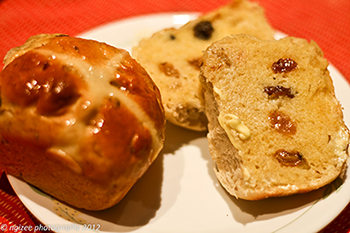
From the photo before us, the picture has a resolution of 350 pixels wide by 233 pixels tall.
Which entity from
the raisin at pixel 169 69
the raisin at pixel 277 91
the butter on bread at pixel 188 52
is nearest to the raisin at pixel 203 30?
the butter on bread at pixel 188 52

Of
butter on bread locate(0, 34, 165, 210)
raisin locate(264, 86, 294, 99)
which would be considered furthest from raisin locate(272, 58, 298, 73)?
butter on bread locate(0, 34, 165, 210)

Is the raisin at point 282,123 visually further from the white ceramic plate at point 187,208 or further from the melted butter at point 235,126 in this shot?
the white ceramic plate at point 187,208

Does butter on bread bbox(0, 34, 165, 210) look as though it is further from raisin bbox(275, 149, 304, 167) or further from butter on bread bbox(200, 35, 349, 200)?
raisin bbox(275, 149, 304, 167)

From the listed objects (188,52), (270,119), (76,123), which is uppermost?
(76,123)

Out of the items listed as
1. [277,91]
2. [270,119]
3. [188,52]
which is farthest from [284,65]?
[188,52]

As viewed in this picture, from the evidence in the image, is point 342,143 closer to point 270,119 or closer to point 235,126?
point 270,119

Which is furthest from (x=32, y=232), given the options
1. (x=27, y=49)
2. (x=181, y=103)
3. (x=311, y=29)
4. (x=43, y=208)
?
(x=311, y=29)
